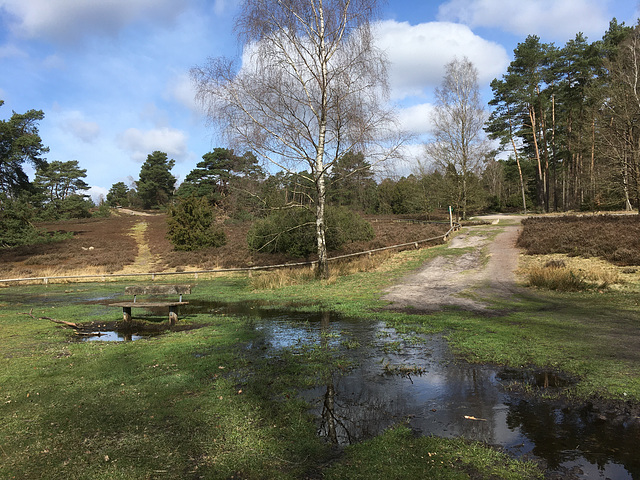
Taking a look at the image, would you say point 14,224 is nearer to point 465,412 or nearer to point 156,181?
point 465,412

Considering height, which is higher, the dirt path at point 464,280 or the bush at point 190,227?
the bush at point 190,227

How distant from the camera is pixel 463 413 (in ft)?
14.2

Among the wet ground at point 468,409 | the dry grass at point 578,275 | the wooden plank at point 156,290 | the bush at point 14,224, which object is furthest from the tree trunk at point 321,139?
the bush at point 14,224

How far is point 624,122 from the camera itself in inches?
885

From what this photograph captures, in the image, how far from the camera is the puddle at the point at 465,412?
3475 mm

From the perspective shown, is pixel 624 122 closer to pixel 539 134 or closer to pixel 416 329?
pixel 416 329

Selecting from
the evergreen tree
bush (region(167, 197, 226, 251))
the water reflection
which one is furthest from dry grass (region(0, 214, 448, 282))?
the evergreen tree

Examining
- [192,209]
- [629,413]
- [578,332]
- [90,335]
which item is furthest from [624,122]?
[192,209]

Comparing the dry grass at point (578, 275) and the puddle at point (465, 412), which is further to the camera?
the dry grass at point (578, 275)

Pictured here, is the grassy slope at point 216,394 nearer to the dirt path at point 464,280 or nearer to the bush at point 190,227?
the dirt path at point 464,280

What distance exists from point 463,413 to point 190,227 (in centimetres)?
3096

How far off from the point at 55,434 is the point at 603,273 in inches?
568

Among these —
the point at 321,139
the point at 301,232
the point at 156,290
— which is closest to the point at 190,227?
the point at 301,232

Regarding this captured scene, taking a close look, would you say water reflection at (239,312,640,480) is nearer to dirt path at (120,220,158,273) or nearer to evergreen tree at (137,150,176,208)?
dirt path at (120,220,158,273)
